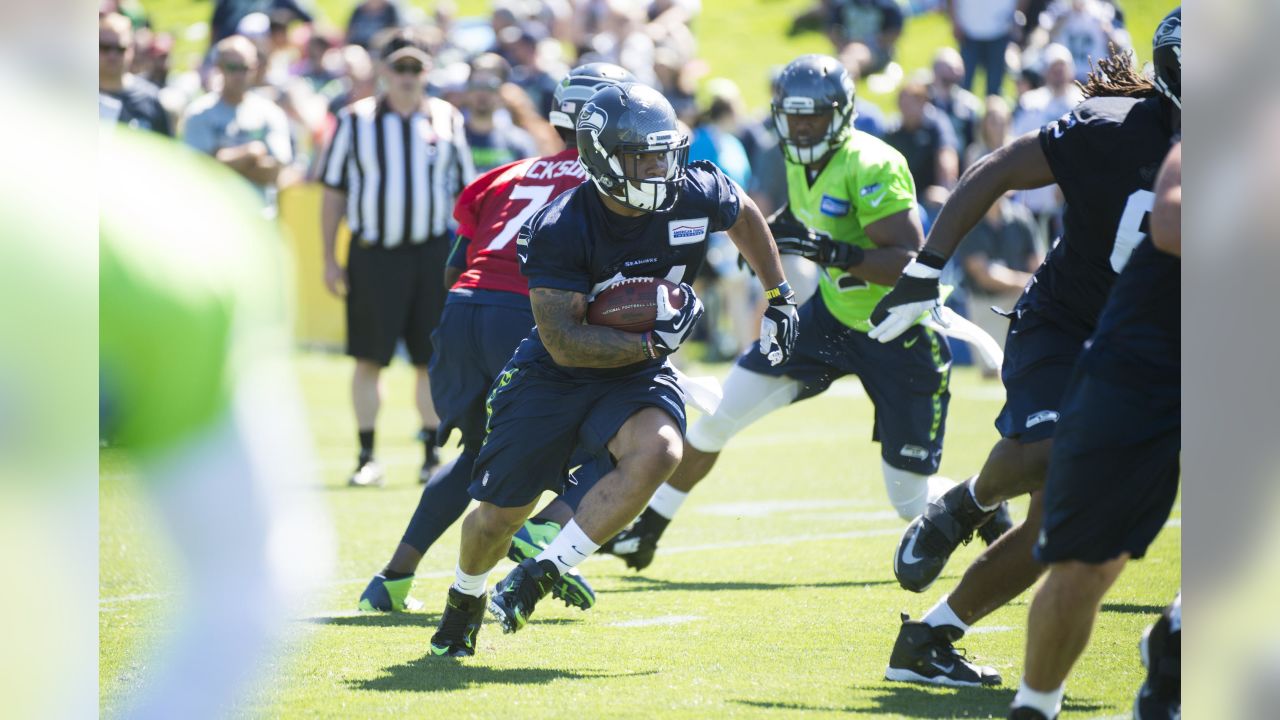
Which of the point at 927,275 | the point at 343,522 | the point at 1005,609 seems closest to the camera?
the point at 927,275

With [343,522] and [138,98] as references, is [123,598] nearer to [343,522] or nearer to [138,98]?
[343,522]

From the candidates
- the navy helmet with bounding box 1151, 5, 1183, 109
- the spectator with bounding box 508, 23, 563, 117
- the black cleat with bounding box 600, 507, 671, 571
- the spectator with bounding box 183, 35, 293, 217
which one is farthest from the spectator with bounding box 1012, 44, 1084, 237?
the navy helmet with bounding box 1151, 5, 1183, 109

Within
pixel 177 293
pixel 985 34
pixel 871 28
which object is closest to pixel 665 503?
pixel 177 293

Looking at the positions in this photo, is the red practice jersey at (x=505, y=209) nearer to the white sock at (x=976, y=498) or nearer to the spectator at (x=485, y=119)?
the white sock at (x=976, y=498)

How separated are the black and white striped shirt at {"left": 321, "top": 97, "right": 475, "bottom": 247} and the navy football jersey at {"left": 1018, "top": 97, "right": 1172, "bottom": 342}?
14.8 feet

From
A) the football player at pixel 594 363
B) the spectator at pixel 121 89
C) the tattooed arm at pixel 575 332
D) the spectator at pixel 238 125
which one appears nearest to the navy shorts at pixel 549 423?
the football player at pixel 594 363

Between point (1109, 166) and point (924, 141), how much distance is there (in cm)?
748

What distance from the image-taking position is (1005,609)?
5.18m

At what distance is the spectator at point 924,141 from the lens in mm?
11117

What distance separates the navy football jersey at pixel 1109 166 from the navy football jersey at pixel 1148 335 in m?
0.54

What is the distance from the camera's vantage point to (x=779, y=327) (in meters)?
4.64

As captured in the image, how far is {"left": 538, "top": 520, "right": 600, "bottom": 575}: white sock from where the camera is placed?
13.6ft
